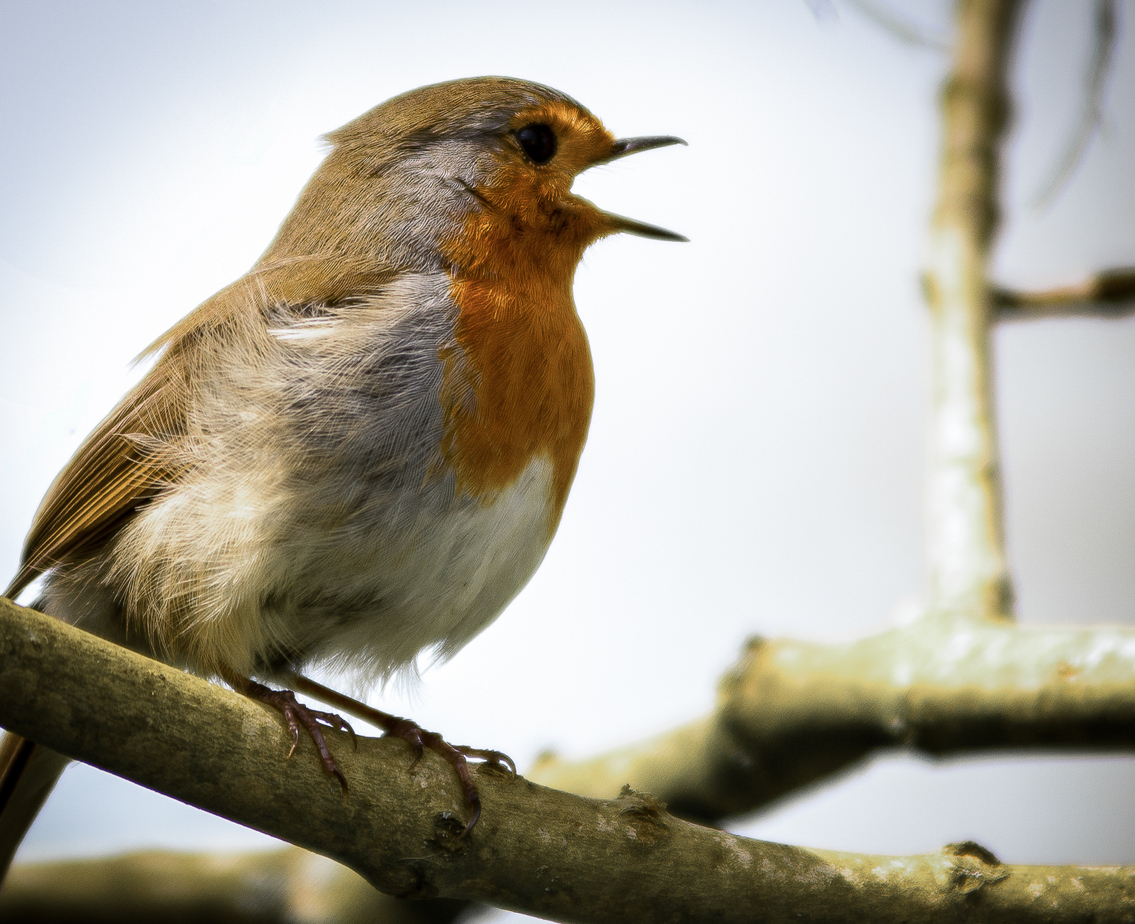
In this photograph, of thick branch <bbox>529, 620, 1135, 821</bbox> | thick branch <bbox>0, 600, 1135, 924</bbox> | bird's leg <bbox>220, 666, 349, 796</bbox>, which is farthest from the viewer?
thick branch <bbox>529, 620, 1135, 821</bbox>

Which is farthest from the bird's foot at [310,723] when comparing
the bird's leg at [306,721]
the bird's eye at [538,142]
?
the bird's eye at [538,142]

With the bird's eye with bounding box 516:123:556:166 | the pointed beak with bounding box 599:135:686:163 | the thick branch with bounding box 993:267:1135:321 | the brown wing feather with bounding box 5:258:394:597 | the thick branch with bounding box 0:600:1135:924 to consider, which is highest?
the thick branch with bounding box 993:267:1135:321

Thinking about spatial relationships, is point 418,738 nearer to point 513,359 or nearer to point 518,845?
point 518,845

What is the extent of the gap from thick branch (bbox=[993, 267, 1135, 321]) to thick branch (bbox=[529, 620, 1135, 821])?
1.49 meters

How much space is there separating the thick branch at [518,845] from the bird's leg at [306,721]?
0.08 feet

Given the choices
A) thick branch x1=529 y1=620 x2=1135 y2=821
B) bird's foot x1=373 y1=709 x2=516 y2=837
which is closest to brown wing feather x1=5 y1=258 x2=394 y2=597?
bird's foot x1=373 y1=709 x2=516 y2=837

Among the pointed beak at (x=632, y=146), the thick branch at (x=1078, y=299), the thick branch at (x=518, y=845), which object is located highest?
the thick branch at (x=1078, y=299)

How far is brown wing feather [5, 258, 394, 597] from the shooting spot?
2.69m

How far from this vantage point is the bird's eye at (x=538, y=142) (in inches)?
121

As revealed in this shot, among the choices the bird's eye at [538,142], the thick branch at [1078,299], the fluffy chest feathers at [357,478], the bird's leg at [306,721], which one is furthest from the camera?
the thick branch at [1078,299]

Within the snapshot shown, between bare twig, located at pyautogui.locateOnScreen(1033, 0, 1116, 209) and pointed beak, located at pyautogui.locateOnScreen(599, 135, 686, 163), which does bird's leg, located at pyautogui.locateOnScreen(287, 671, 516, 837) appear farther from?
bare twig, located at pyautogui.locateOnScreen(1033, 0, 1116, 209)


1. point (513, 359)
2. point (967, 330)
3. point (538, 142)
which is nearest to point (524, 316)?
point (513, 359)

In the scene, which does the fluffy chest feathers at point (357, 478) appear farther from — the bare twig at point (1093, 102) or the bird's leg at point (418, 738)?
the bare twig at point (1093, 102)

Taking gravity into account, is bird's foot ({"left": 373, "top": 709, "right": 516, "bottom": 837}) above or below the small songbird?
below
